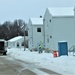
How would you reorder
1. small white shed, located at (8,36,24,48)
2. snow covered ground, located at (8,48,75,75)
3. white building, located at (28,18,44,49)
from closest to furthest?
snow covered ground, located at (8,48,75,75) < white building, located at (28,18,44,49) < small white shed, located at (8,36,24,48)

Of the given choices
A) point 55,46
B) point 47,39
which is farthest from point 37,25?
point 55,46

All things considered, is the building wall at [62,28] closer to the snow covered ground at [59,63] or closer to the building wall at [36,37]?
the snow covered ground at [59,63]

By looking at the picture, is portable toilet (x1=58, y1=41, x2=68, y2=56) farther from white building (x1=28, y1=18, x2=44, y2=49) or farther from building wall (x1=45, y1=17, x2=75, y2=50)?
white building (x1=28, y1=18, x2=44, y2=49)

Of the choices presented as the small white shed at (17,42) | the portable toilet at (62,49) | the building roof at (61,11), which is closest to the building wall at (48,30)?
the building roof at (61,11)

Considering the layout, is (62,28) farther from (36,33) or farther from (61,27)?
(36,33)

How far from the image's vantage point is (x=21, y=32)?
154 metres

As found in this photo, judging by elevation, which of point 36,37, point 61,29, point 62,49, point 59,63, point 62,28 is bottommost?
point 59,63

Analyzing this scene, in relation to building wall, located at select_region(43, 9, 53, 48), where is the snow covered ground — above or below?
below

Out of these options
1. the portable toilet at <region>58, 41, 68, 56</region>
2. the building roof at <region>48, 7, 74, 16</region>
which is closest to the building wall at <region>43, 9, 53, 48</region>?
the building roof at <region>48, 7, 74, 16</region>

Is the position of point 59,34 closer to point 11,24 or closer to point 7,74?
point 7,74

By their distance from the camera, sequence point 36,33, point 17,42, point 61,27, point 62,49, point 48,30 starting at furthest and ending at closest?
point 17,42, point 36,33, point 48,30, point 61,27, point 62,49

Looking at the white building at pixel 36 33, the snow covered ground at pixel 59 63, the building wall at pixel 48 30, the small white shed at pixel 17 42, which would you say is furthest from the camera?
the small white shed at pixel 17 42

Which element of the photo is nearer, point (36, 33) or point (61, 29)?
point (61, 29)

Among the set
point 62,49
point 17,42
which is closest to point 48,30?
point 62,49
